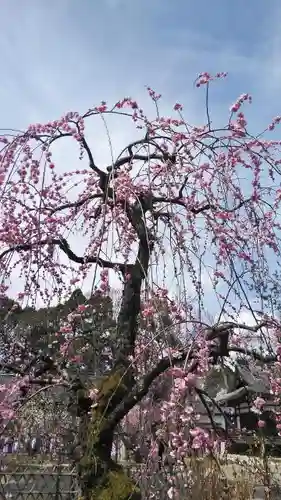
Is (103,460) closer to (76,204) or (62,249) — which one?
(62,249)

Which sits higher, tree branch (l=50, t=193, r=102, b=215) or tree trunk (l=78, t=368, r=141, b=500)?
tree branch (l=50, t=193, r=102, b=215)

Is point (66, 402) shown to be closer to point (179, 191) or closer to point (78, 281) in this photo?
point (78, 281)

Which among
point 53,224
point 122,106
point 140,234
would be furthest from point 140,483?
point 122,106

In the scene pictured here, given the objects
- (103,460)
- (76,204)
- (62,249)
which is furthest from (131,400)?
(76,204)

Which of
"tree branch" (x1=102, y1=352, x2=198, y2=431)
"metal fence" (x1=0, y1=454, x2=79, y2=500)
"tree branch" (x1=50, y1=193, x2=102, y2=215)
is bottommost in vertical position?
"metal fence" (x1=0, y1=454, x2=79, y2=500)

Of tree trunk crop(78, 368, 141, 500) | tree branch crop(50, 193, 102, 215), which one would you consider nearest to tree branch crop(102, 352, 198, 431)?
tree trunk crop(78, 368, 141, 500)

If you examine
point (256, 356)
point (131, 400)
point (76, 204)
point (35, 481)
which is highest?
point (76, 204)

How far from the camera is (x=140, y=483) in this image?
2965 millimetres

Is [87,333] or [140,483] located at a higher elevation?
[87,333]

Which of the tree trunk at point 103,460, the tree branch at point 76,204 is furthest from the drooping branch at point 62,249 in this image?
the tree trunk at point 103,460

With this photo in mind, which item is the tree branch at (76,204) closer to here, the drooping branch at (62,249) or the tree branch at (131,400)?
the drooping branch at (62,249)

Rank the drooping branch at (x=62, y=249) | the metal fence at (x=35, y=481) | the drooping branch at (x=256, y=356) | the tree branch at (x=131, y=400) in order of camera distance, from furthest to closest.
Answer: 1. the metal fence at (x=35, y=481)
2. the drooping branch at (x=62, y=249)
3. the drooping branch at (x=256, y=356)
4. the tree branch at (x=131, y=400)

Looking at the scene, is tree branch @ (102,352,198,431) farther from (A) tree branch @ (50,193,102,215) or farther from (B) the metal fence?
(A) tree branch @ (50,193,102,215)

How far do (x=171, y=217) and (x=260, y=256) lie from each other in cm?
→ 58
